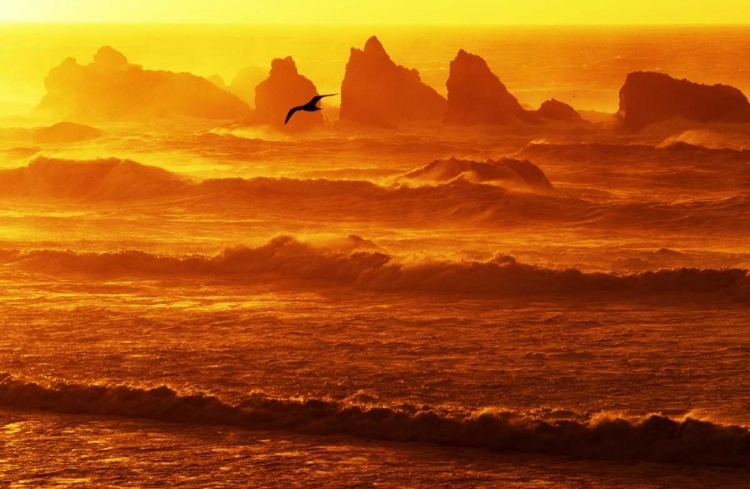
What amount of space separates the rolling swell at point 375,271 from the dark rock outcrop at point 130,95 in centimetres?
4574

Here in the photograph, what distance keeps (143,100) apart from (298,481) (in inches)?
2447

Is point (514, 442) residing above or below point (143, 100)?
below

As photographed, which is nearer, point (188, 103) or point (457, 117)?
point (457, 117)

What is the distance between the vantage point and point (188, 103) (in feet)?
235

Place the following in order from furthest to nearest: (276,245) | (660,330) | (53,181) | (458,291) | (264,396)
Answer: (53,181), (276,245), (458,291), (660,330), (264,396)

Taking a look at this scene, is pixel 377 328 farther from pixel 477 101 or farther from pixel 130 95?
pixel 130 95

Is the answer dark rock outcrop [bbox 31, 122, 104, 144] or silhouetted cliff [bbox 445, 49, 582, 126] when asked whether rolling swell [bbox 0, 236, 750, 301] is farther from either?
silhouetted cliff [bbox 445, 49, 582, 126]

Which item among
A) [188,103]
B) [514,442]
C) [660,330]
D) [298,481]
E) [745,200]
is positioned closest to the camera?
[298,481]

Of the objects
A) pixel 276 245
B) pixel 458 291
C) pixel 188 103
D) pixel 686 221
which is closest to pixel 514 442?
pixel 458 291

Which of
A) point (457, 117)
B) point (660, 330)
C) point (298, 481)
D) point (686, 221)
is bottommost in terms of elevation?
point (298, 481)

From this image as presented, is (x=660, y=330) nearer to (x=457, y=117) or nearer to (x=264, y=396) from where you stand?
(x=264, y=396)

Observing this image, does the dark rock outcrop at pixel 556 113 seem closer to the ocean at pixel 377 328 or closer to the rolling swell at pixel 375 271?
the ocean at pixel 377 328

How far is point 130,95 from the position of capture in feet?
239

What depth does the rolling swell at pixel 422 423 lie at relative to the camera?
1276cm
